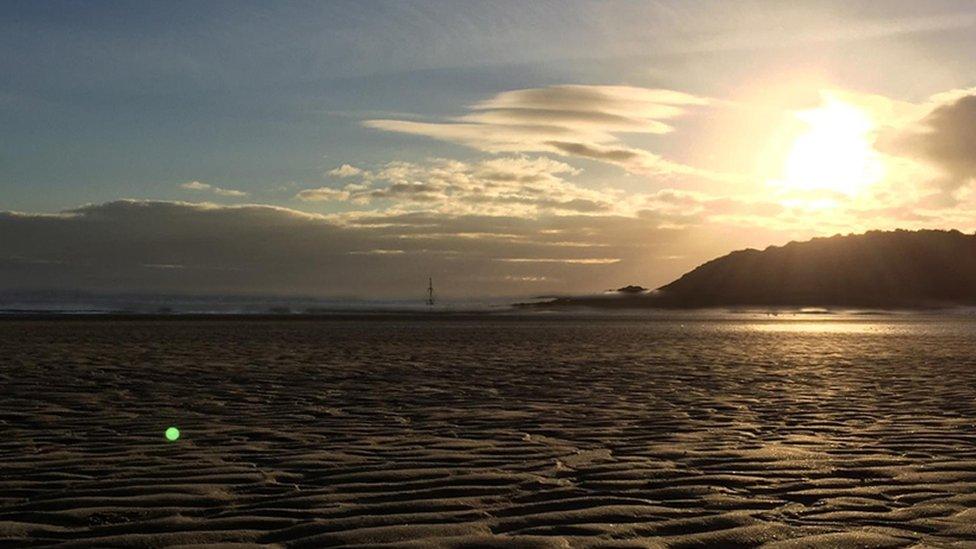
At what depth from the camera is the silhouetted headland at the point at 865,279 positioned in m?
171

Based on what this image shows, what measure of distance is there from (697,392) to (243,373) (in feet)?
27.9

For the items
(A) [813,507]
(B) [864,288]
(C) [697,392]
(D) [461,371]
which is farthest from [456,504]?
(B) [864,288]

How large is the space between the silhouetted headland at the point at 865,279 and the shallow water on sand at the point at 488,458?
152 metres

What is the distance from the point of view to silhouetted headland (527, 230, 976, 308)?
17088cm

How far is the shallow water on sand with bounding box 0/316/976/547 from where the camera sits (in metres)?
5.91

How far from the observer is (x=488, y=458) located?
28.0ft

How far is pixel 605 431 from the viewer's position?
1043cm

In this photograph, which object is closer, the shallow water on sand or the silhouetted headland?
the shallow water on sand

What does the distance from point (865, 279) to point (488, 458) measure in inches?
7314

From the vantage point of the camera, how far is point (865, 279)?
18075 centimetres

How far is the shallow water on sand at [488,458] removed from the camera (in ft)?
19.4

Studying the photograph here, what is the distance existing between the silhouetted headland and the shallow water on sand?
152 meters

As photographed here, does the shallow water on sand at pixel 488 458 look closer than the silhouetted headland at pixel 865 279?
Yes

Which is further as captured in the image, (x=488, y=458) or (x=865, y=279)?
(x=865, y=279)
